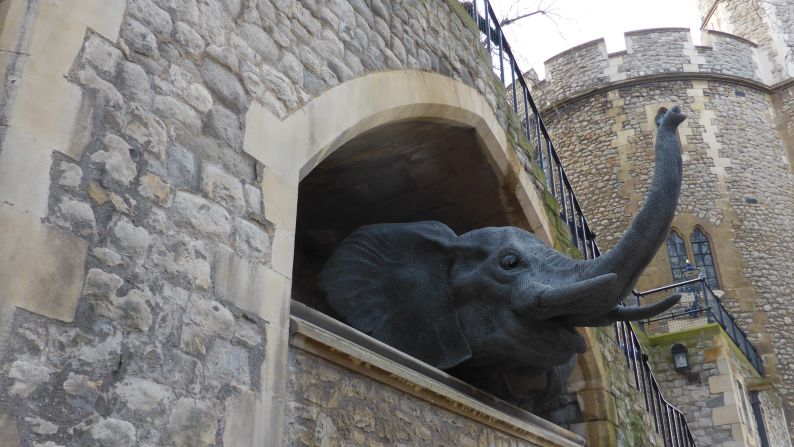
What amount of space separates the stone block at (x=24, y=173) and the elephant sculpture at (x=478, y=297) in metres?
2.47

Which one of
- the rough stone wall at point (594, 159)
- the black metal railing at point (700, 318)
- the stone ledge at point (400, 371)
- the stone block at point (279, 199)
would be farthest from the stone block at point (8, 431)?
the rough stone wall at point (594, 159)

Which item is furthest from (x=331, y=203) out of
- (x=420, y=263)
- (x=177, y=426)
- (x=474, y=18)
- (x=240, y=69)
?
(x=177, y=426)

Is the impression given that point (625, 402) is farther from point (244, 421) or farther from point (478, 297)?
point (244, 421)

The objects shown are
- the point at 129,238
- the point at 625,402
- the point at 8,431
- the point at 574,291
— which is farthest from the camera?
the point at 625,402

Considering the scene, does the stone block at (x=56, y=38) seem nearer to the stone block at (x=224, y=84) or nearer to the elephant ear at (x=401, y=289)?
the stone block at (x=224, y=84)

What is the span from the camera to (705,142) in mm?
16156

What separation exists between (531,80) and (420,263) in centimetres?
1302

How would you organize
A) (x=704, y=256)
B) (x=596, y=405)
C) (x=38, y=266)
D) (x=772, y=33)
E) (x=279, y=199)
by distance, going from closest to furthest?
(x=38, y=266) < (x=279, y=199) < (x=596, y=405) < (x=704, y=256) < (x=772, y=33)

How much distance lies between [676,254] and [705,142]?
106 inches

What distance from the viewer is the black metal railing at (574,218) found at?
20.0 ft

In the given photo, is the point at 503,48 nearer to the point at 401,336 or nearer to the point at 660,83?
the point at 401,336

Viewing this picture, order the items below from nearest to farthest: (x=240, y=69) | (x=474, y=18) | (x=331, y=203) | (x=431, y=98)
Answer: (x=240, y=69)
(x=431, y=98)
(x=331, y=203)
(x=474, y=18)

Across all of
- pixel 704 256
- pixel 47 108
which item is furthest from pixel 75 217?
pixel 704 256

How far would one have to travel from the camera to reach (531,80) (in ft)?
55.3
